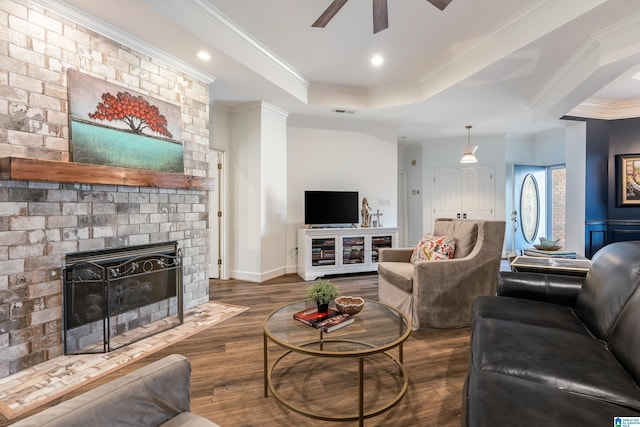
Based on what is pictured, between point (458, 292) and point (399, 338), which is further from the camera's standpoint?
point (458, 292)

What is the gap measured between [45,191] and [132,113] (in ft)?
3.23

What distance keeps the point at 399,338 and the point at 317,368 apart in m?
0.76

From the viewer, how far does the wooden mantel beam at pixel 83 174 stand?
2.00m

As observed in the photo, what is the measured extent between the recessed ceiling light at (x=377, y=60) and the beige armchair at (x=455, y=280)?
7.29 ft

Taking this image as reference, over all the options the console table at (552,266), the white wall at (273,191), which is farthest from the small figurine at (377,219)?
the console table at (552,266)

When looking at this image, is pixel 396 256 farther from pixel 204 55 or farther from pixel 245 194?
pixel 204 55

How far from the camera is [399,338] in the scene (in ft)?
5.76

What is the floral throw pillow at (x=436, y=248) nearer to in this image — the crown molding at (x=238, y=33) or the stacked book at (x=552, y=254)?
the stacked book at (x=552, y=254)

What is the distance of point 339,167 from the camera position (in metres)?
5.54

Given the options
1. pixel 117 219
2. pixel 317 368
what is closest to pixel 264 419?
pixel 317 368

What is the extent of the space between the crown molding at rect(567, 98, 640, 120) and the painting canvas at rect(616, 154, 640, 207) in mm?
640

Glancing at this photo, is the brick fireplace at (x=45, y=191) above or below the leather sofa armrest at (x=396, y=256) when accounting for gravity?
above

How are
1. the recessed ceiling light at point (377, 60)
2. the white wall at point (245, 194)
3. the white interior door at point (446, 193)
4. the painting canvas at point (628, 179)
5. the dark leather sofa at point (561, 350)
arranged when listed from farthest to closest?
1. the white interior door at point (446, 193)
2. the painting canvas at point (628, 179)
3. the white wall at point (245, 194)
4. the recessed ceiling light at point (377, 60)
5. the dark leather sofa at point (561, 350)

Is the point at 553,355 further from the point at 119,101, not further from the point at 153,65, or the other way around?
the point at 153,65
